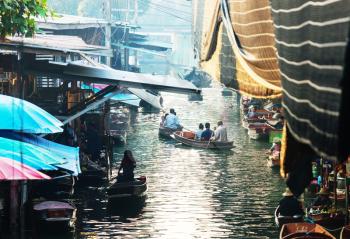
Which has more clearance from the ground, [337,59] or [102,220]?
[337,59]

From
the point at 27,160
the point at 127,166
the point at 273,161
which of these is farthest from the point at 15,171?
the point at 273,161

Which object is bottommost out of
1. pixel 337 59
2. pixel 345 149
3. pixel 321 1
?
pixel 345 149

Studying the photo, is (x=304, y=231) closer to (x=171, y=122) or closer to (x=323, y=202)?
(x=323, y=202)

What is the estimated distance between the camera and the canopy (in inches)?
557

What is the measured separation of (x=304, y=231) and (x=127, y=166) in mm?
6587

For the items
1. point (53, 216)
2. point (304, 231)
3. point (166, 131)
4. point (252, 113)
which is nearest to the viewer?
point (304, 231)

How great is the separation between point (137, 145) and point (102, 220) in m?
Answer: 12.1

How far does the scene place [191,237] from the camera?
15.7 m

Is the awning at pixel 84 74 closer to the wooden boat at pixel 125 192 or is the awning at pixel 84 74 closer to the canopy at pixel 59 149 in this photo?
the canopy at pixel 59 149

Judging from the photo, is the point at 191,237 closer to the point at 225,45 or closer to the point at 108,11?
the point at 225,45

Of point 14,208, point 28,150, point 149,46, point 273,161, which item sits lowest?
point 273,161

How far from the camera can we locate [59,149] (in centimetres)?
1570

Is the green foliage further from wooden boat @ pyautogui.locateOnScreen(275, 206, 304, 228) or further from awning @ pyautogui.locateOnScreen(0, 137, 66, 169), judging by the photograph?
wooden boat @ pyautogui.locateOnScreen(275, 206, 304, 228)

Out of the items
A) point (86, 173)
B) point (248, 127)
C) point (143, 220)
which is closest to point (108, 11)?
point (248, 127)
